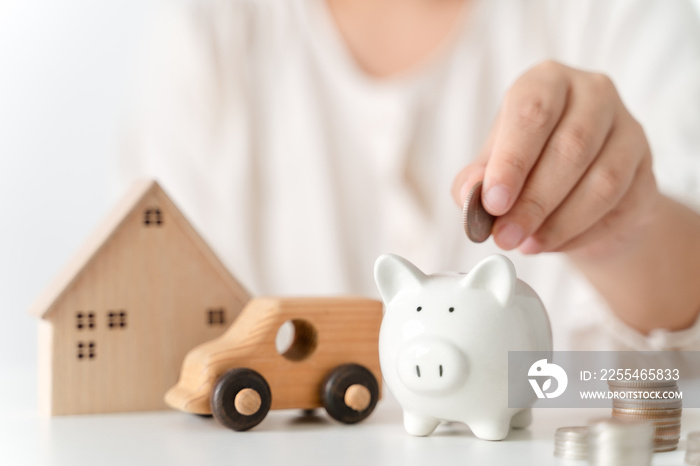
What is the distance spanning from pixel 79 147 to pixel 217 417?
1213 millimetres

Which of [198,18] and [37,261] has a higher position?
[198,18]

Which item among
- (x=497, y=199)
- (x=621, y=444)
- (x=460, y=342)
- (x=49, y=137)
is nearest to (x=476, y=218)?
(x=497, y=199)

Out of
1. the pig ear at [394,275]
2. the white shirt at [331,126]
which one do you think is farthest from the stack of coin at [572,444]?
the white shirt at [331,126]

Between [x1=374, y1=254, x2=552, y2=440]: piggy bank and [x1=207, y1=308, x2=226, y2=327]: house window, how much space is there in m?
0.24

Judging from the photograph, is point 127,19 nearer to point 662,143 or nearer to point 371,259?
point 371,259

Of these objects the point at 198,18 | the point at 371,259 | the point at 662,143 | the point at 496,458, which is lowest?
the point at 496,458

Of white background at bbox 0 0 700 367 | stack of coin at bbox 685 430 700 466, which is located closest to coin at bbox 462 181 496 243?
stack of coin at bbox 685 430 700 466

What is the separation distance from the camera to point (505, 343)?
542 millimetres

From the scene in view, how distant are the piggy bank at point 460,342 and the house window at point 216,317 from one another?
0.80ft

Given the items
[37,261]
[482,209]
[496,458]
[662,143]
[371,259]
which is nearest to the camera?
[496,458]

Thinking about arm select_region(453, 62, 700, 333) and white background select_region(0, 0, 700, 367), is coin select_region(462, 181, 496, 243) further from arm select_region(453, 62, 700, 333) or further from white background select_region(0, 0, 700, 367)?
white background select_region(0, 0, 700, 367)

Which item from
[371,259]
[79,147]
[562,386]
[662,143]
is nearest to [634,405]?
[562,386]

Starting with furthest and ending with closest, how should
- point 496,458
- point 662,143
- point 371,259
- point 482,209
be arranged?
point 371,259 < point 662,143 < point 482,209 < point 496,458

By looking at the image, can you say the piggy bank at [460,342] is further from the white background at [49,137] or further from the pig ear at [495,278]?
the white background at [49,137]
